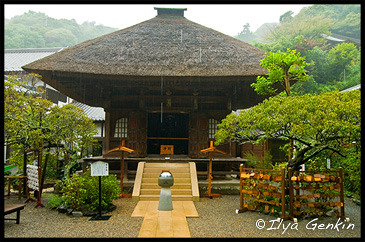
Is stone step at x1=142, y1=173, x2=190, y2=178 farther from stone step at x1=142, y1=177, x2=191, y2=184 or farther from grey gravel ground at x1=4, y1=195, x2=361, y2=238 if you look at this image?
grey gravel ground at x1=4, y1=195, x2=361, y2=238

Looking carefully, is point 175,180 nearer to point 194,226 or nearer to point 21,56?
point 194,226

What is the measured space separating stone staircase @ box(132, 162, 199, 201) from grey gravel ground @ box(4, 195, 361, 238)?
1353 mm

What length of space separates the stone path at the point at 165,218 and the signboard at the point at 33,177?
3.09 m

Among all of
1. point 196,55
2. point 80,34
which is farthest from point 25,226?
point 80,34

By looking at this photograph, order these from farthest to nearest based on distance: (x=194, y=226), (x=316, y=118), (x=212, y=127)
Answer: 1. (x=212, y=127)
2. (x=194, y=226)
3. (x=316, y=118)

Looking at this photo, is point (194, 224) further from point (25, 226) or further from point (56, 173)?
point (56, 173)

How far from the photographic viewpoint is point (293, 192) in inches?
258

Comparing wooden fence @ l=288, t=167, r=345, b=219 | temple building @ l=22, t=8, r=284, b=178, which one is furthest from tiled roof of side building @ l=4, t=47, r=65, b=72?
wooden fence @ l=288, t=167, r=345, b=219

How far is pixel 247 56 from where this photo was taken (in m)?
11.0

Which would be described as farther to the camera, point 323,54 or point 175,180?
point 323,54

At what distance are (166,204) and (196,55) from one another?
645 cm

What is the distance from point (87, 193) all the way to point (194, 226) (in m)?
3.14

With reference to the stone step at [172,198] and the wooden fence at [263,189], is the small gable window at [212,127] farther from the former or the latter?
the wooden fence at [263,189]

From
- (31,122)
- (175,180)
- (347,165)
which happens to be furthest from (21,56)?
(347,165)
